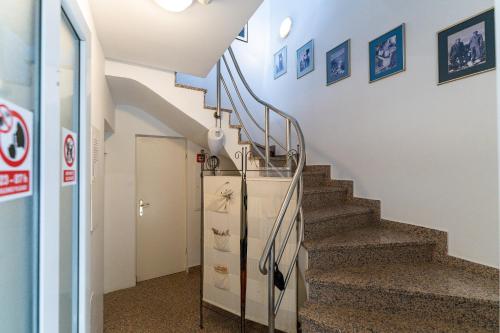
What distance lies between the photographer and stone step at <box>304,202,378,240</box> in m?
1.89

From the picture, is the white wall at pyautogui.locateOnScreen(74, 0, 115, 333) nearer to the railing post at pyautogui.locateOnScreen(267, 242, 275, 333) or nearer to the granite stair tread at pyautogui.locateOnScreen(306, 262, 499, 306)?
the railing post at pyautogui.locateOnScreen(267, 242, 275, 333)

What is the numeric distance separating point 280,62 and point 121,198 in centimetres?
329

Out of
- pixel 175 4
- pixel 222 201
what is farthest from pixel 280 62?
pixel 222 201

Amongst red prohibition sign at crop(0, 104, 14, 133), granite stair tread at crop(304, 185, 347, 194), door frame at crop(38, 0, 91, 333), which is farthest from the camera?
granite stair tread at crop(304, 185, 347, 194)

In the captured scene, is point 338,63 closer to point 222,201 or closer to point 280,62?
point 280,62

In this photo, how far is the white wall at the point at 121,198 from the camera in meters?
2.92

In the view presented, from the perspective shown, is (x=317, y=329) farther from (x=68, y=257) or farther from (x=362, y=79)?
(x=362, y=79)

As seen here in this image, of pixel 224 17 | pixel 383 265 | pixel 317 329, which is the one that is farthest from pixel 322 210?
pixel 224 17

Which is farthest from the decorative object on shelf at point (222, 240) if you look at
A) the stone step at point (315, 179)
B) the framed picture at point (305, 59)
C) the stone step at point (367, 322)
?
the framed picture at point (305, 59)

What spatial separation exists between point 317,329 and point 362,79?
237 cm

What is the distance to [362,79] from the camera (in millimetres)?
2467

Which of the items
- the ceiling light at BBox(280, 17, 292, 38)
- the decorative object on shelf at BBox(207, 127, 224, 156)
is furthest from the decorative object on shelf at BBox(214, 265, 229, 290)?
the ceiling light at BBox(280, 17, 292, 38)

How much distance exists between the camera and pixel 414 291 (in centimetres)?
134

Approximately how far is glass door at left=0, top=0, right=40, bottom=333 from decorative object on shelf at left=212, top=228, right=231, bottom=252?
1.56 m
